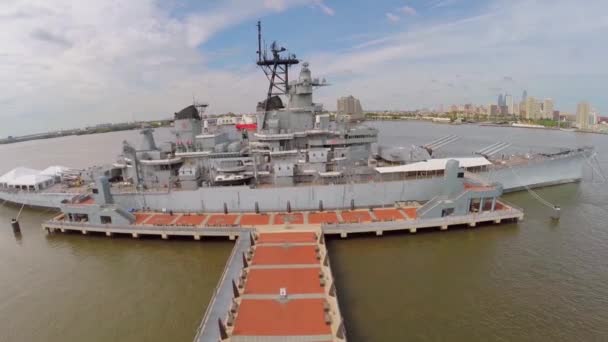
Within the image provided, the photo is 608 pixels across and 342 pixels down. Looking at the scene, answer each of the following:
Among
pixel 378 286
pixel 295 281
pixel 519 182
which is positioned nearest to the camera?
pixel 295 281

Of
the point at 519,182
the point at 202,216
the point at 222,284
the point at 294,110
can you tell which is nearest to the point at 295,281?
the point at 222,284

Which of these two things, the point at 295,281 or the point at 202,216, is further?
the point at 202,216

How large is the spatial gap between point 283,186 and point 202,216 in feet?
19.9

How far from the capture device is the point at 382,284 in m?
12.9

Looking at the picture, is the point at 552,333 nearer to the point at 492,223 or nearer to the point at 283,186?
the point at 492,223

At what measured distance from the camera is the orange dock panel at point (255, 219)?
18.0 m

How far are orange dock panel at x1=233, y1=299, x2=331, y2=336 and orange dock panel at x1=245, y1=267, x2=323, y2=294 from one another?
24.8 inches

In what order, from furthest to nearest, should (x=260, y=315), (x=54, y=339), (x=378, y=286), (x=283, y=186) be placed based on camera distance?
1. (x=283, y=186)
2. (x=378, y=286)
3. (x=54, y=339)
4. (x=260, y=315)

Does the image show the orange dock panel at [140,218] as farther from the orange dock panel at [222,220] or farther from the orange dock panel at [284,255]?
the orange dock panel at [284,255]

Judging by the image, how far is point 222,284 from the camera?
457 inches

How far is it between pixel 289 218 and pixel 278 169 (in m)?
3.81

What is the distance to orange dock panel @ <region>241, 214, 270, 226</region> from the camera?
17953mm

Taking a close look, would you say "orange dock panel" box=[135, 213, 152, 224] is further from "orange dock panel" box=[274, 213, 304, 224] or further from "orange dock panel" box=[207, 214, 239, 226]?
"orange dock panel" box=[274, 213, 304, 224]

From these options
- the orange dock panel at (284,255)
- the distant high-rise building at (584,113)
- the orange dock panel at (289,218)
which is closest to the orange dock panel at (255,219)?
the orange dock panel at (289,218)
